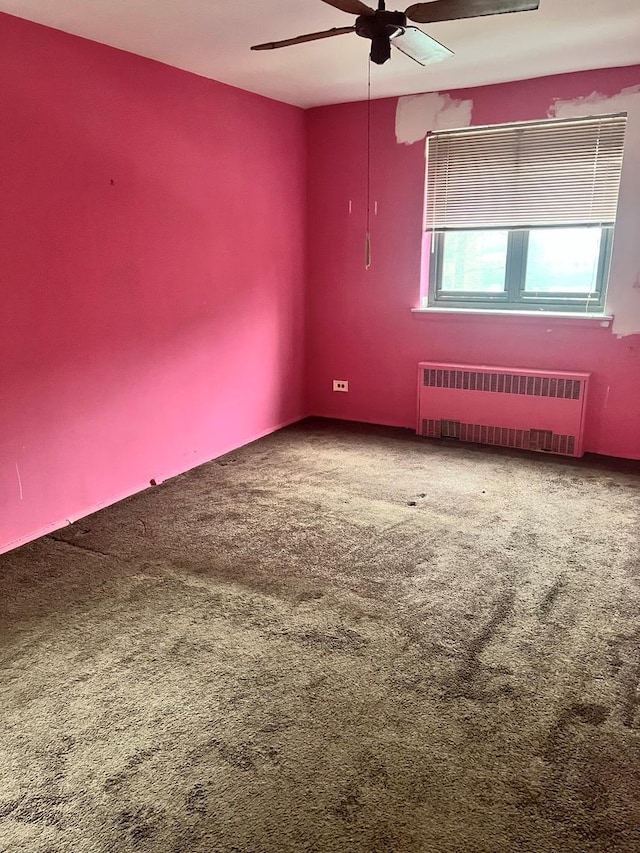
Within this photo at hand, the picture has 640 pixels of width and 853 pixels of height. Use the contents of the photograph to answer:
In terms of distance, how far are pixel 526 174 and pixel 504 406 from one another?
1606 mm

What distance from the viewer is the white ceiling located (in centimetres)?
289

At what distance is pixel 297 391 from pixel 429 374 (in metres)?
1.18

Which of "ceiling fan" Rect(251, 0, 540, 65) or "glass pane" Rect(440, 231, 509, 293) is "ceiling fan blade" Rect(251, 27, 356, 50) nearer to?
"ceiling fan" Rect(251, 0, 540, 65)

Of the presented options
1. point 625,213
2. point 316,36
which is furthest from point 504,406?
point 316,36

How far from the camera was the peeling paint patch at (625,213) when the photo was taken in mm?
4043

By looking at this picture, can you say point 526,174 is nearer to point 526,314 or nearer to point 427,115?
point 427,115

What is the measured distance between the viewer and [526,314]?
4586mm

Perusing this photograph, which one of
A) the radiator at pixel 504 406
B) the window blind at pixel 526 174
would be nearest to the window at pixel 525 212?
the window blind at pixel 526 174

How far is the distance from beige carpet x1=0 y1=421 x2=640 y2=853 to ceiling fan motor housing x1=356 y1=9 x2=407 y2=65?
2.21m

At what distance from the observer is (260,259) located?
4.82m

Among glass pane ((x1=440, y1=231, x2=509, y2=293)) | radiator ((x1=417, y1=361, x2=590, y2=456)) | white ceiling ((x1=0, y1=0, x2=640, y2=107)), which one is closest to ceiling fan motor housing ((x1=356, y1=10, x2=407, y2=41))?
white ceiling ((x1=0, y1=0, x2=640, y2=107))

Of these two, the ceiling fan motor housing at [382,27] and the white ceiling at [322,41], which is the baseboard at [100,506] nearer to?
the white ceiling at [322,41]

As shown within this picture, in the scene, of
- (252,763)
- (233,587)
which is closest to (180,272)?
(233,587)

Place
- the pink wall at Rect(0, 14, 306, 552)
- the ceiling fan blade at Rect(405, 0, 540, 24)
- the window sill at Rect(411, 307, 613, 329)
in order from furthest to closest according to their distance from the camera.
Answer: the window sill at Rect(411, 307, 613, 329) → the pink wall at Rect(0, 14, 306, 552) → the ceiling fan blade at Rect(405, 0, 540, 24)
